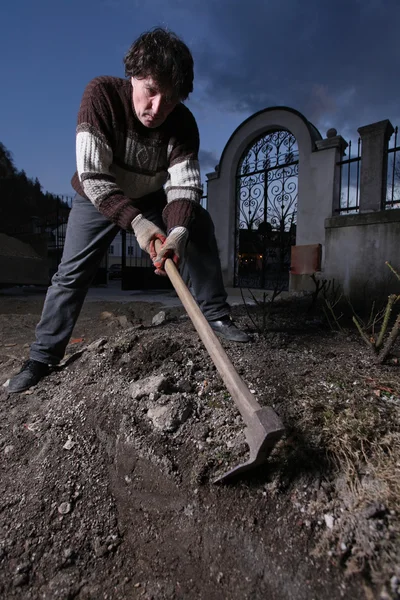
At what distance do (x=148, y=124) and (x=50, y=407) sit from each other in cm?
153

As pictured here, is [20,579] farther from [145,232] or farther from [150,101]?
[150,101]

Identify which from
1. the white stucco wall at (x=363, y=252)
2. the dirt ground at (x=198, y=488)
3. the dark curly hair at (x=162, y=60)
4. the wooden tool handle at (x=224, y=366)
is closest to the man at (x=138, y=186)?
the dark curly hair at (x=162, y=60)

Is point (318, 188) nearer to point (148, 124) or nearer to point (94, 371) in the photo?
point (148, 124)

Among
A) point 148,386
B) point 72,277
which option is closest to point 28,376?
point 72,277

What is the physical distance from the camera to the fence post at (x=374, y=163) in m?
4.98

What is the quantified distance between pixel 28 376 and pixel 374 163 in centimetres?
520

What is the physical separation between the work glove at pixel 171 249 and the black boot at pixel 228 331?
0.60 metres

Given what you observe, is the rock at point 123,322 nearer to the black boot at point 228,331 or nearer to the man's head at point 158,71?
the black boot at point 228,331

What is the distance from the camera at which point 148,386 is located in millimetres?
1516

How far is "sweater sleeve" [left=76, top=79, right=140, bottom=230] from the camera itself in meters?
1.76

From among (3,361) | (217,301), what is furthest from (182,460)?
(3,361)

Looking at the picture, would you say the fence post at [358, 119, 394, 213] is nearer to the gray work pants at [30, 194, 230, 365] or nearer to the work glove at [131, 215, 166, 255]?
the gray work pants at [30, 194, 230, 365]

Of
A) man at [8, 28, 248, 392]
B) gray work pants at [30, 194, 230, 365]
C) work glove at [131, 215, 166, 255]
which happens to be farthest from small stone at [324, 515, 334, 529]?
gray work pants at [30, 194, 230, 365]

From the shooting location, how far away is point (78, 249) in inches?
79.5
